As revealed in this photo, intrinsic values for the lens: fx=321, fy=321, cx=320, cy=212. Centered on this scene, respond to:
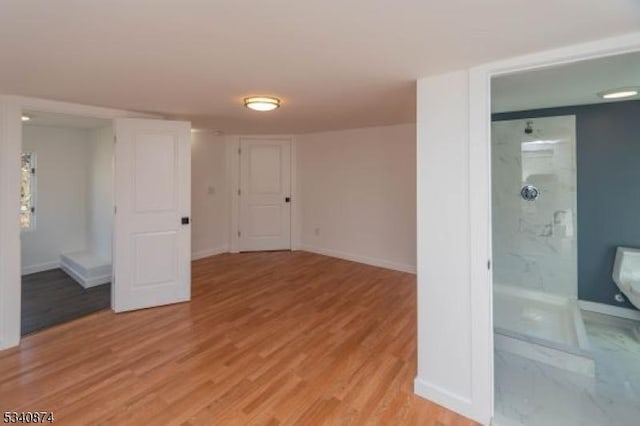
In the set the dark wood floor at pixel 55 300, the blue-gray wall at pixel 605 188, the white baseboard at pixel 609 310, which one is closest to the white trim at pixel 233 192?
the dark wood floor at pixel 55 300

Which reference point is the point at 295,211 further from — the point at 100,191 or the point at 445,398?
the point at 445,398

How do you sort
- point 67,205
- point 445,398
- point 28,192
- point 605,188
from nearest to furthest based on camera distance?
point 445,398 → point 605,188 → point 28,192 → point 67,205

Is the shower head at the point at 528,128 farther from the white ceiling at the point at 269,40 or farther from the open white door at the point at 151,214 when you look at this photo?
the open white door at the point at 151,214

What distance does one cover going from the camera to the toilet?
116 inches

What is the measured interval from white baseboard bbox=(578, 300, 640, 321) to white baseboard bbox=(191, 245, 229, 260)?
5141 millimetres

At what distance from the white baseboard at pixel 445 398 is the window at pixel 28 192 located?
5548 millimetres

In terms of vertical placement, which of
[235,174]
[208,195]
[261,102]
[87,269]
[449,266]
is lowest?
[87,269]

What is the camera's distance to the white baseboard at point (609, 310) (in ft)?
10.3

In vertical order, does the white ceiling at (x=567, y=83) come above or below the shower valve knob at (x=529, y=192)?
above

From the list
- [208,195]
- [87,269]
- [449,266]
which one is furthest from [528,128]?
[87,269]

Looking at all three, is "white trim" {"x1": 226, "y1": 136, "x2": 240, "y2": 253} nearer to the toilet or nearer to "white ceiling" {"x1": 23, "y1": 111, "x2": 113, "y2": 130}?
"white ceiling" {"x1": 23, "y1": 111, "x2": 113, "y2": 130}

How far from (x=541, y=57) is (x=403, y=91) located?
1.02 metres

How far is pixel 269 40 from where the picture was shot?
63.2 inches

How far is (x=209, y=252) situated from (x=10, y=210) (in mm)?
3068
